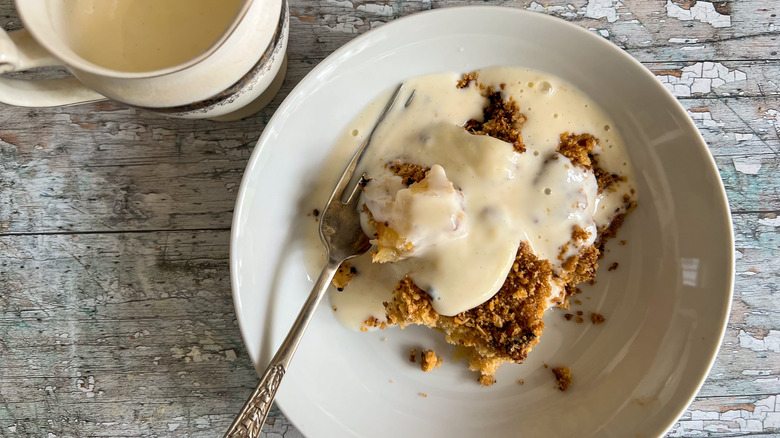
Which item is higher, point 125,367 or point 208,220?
point 208,220

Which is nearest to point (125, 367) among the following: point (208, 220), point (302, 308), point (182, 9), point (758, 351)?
point (208, 220)

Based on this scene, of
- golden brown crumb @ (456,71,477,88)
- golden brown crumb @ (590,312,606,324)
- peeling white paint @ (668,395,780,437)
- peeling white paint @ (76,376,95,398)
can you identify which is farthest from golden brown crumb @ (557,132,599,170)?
peeling white paint @ (76,376,95,398)

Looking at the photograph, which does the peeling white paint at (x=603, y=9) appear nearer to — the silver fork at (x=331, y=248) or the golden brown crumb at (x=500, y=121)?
the golden brown crumb at (x=500, y=121)

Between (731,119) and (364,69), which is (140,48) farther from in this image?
(731,119)

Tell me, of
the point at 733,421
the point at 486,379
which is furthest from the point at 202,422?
the point at 733,421

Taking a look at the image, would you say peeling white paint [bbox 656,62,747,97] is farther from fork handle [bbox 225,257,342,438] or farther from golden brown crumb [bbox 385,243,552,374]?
fork handle [bbox 225,257,342,438]

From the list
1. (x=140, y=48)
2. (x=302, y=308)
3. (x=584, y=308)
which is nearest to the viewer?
(x=140, y=48)
